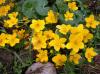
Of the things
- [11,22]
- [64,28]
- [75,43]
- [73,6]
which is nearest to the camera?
[75,43]

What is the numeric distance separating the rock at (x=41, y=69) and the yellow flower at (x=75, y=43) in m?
0.22

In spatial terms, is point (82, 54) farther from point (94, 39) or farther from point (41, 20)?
point (41, 20)

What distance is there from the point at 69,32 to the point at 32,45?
0.34 metres

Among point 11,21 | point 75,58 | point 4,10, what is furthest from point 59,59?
point 4,10

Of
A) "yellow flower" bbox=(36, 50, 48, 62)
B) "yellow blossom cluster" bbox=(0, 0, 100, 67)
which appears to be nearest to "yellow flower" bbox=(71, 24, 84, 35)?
"yellow blossom cluster" bbox=(0, 0, 100, 67)

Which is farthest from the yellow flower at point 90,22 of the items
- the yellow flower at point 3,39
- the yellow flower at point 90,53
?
the yellow flower at point 3,39

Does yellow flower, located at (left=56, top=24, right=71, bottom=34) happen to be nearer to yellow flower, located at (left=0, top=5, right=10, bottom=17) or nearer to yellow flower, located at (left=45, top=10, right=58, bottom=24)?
yellow flower, located at (left=45, top=10, right=58, bottom=24)

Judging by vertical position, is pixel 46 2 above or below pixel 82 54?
above

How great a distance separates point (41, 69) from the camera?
2629 mm

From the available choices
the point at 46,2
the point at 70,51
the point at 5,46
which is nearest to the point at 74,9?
the point at 46,2

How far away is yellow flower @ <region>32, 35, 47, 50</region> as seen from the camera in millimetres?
2654

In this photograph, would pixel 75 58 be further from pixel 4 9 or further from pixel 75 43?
pixel 4 9

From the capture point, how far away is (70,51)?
2.73 metres

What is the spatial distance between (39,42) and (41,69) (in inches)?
8.7
